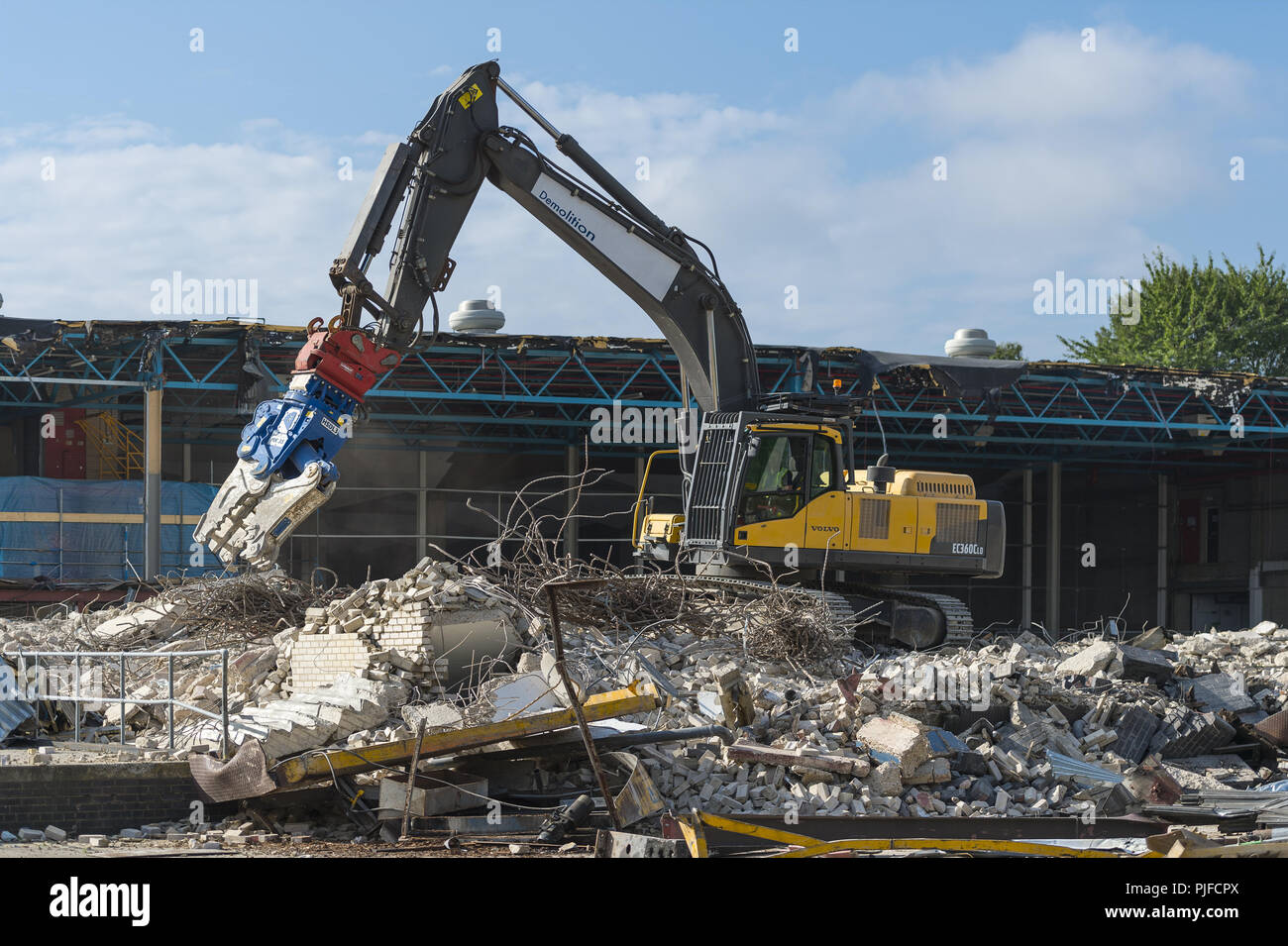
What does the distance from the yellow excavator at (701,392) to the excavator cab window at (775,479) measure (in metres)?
0.02

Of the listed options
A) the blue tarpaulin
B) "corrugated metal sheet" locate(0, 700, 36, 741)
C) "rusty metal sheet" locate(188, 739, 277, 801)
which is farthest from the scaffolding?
"rusty metal sheet" locate(188, 739, 277, 801)

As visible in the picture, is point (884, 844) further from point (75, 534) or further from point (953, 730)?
point (75, 534)

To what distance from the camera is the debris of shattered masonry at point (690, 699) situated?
882cm

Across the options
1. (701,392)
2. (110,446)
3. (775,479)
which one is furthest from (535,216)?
(110,446)

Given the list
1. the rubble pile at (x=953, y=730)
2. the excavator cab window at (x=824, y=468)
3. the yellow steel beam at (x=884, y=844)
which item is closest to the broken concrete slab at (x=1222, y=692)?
the rubble pile at (x=953, y=730)

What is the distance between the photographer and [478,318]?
25.1 metres

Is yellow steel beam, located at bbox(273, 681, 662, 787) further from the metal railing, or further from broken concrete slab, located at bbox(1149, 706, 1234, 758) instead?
broken concrete slab, located at bbox(1149, 706, 1234, 758)

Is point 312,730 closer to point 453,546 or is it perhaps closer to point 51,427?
point 51,427

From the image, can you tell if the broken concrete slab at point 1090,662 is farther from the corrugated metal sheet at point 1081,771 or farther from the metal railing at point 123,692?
the metal railing at point 123,692

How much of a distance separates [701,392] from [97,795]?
8.11m

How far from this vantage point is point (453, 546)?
29.7 metres

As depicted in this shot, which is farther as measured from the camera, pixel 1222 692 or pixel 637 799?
pixel 1222 692

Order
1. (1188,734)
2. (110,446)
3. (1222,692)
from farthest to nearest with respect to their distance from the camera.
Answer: (110,446), (1222,692), (1188,734)
